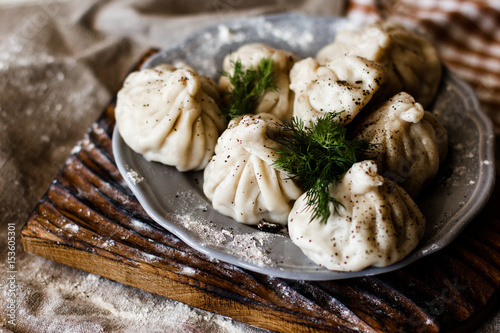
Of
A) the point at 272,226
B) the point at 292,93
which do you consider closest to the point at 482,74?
the point at 292,93

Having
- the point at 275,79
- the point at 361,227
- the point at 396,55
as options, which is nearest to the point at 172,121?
the point at 275,79

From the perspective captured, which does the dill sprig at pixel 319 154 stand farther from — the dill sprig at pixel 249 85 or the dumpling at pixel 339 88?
the dill sprig at pixel 249 85

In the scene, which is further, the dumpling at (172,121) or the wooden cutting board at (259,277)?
the dumpling at (172,121)

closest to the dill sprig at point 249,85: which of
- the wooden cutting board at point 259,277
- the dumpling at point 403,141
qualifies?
the dumpling at point 403,141

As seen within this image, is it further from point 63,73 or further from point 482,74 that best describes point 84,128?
point 482,74

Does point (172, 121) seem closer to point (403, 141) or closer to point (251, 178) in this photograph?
point (251, 178)

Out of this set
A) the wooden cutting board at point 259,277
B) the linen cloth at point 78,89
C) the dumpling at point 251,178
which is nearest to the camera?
the wooden cutting board at point 259,277
